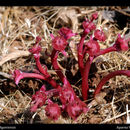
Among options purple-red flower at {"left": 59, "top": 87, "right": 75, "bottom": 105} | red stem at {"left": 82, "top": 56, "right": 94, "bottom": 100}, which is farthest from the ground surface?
purple-red flower at {"left": 59, "top": 87, "right": 75, "bottom": 105}

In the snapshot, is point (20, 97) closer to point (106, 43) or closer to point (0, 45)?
point (0, 45)

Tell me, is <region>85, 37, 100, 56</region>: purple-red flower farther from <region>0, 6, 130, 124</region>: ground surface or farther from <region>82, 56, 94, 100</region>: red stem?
<region>0, 6, 130, 124</region>: ground surface

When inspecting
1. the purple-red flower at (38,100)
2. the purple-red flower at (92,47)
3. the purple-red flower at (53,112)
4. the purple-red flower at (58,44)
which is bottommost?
the purple-red flower at (53,112)

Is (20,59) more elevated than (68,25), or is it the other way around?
(68,25)

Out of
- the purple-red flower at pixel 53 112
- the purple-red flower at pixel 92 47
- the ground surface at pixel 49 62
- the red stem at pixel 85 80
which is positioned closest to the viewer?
the purple-red flower at pixel 53 112

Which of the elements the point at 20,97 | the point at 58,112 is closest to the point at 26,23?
the point at 20,97

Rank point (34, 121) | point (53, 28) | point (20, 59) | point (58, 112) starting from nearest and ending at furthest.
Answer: point (58, 112), point (34, 121), point (20, 59), point (53, 28)

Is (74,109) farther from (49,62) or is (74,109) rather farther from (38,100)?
(49,62)

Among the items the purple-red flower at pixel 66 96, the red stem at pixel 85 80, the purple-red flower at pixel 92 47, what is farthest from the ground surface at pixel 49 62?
the purple-red flower at pixel 92 47

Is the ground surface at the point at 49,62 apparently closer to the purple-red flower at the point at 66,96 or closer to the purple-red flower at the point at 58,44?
the purple-red flower at the point at 66,96
